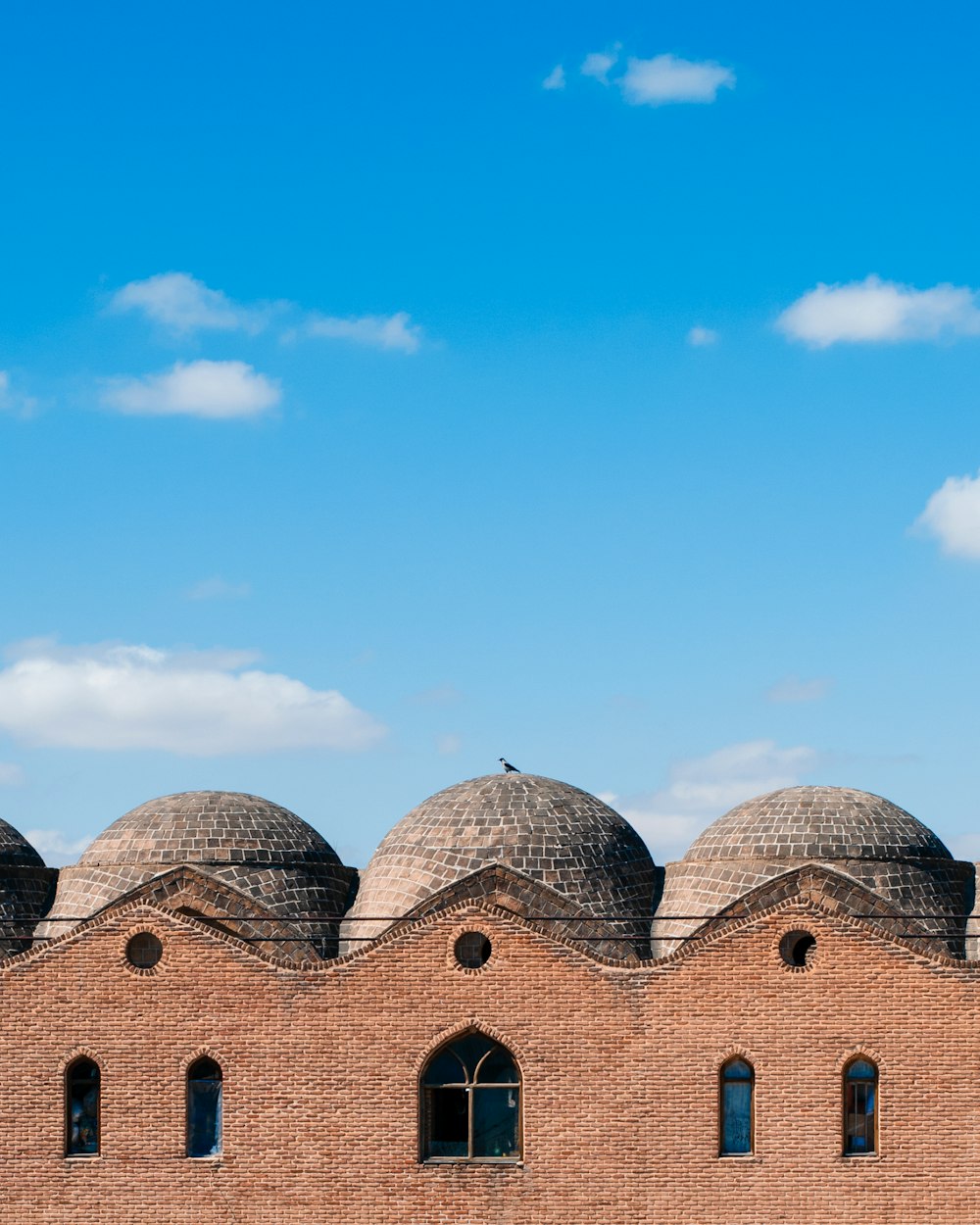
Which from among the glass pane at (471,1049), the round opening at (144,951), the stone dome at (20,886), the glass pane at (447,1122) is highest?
the stone dome at (20,886)

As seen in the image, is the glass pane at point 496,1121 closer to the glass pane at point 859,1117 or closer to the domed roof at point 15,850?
the glass pane at point 859,1117

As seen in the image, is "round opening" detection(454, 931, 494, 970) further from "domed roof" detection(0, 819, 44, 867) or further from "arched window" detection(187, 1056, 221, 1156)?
"domed roof" detection(0, 819, 44, 867)

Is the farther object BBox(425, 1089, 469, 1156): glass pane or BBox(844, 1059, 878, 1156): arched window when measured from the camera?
BBox(425, 1089, 469, 1156): glass pane

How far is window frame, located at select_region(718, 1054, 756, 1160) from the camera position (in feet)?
88.4

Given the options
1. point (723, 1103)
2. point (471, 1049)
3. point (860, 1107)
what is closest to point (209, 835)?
point (471, 1049)

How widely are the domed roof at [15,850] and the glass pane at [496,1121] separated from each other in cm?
1007

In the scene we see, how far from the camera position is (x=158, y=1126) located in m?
27.5

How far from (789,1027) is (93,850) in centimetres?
1266

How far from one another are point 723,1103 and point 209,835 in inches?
387

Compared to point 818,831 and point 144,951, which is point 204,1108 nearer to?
point 144,951

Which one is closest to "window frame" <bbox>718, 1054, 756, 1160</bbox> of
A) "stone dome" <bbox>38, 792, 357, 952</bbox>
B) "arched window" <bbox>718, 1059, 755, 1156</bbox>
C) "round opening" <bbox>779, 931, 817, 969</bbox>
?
"arched window" <bbox>718, 1059, 755, 1156</bbox>

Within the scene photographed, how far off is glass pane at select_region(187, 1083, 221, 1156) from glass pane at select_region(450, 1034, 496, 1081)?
3.70 m

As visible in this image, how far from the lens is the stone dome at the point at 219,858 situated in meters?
30.6

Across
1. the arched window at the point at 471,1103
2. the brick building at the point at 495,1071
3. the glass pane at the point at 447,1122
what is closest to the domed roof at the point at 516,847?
the brick building at the point at 495,1071
